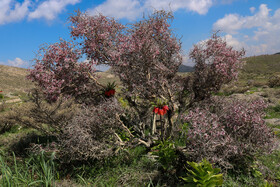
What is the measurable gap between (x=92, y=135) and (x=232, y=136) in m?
2.96

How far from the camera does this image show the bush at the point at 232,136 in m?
3.81

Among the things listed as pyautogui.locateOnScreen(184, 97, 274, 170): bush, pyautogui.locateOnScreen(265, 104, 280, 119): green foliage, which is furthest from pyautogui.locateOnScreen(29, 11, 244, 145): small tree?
pyautogui.locateOnScreen(265, 104, 280, 119): green foliage

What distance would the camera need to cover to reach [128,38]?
16.3ft

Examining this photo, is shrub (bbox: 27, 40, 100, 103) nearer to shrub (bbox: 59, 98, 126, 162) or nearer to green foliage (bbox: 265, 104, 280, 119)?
shrub (bbox: 59, 98, 126, 162)

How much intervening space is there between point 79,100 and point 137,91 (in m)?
1.98

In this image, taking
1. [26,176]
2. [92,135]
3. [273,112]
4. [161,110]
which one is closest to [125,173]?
[92,135]

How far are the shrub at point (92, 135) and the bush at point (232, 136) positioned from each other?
167 cm

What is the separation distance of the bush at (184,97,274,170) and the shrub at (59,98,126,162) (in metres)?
1.67

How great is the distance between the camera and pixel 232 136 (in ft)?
14.0

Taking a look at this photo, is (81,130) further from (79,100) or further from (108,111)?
(79,100)

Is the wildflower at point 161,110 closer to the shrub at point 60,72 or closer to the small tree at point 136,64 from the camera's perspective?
the small tree at point 136,64

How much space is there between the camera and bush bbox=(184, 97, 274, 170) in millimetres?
3809

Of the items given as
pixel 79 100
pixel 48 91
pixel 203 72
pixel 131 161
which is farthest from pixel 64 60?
pixel 203 72

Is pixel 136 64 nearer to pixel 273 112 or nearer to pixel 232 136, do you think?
pixel 232 136
